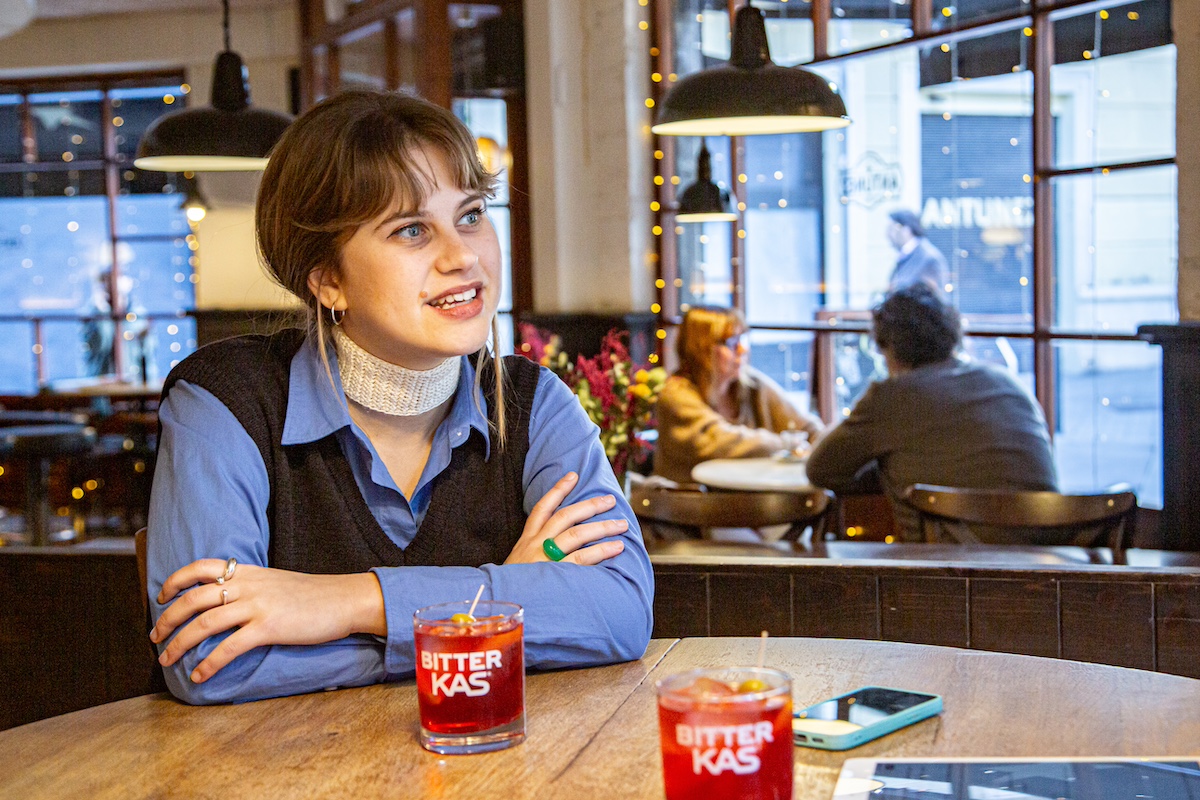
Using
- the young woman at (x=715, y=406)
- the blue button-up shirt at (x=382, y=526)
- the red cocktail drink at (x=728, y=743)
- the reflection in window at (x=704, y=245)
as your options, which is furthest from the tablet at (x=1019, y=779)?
the reflection in window at (x=704, y=245)

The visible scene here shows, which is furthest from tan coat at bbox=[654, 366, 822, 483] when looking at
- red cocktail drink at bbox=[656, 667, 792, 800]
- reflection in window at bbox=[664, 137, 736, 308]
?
red cocktail drink at bbox=[656, 667, 792, 800]

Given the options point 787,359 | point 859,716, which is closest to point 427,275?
point 859,716

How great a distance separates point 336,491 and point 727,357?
12.3 feet

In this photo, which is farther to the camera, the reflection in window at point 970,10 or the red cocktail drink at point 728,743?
the reflection in window at point 970,10

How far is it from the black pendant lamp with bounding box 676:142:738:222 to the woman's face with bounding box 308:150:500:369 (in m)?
3.99

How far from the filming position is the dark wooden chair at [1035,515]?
3.22 meters

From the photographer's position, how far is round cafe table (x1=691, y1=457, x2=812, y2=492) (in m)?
4.38

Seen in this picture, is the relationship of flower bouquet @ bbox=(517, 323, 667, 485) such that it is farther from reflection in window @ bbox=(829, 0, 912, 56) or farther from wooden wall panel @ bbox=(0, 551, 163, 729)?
reflection in window @ bbox=(829, 0, 912, 56)

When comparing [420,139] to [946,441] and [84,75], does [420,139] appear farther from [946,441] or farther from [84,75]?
[84,75]

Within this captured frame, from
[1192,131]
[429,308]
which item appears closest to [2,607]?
[429,308]

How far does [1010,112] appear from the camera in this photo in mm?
5016

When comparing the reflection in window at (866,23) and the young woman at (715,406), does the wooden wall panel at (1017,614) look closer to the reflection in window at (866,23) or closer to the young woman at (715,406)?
the young woman at (715,406)

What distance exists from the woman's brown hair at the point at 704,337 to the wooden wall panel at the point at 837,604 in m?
2.91

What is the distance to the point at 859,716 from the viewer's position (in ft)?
3.80
